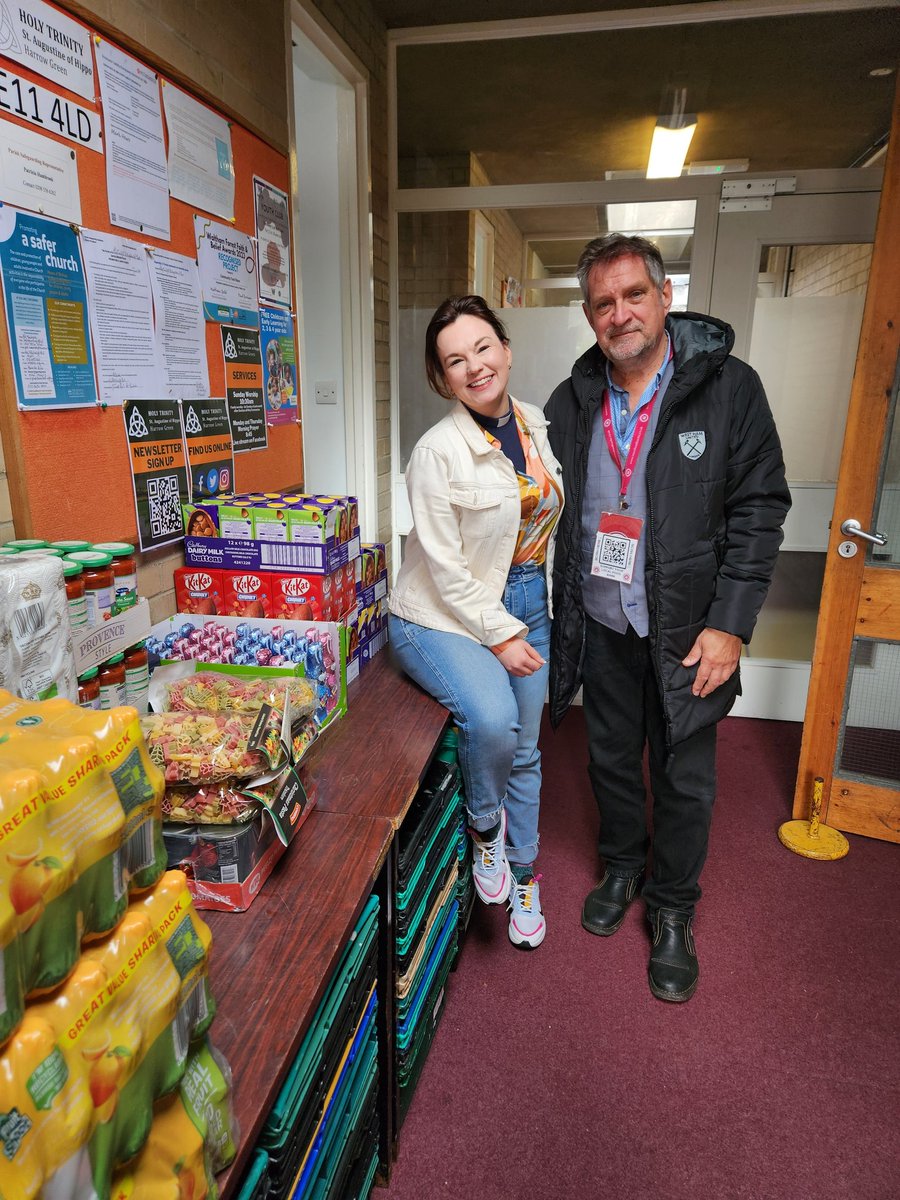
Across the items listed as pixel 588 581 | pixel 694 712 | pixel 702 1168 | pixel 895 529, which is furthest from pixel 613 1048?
pixel 895 529

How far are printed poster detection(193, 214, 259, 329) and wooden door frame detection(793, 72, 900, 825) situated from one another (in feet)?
5.76

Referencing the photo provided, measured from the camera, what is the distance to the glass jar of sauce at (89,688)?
117cm


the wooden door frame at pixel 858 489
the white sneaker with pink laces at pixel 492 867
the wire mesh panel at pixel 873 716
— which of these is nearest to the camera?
the white sneaker with pink laces at pixel 492 867

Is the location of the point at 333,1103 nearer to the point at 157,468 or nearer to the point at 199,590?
the point at 199,590

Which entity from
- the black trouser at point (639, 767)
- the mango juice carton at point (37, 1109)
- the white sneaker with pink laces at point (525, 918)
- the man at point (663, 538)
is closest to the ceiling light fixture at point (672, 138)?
the man at point (663, 538)

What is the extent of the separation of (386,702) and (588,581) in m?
0.59

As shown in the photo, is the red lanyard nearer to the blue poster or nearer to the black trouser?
the black trouser

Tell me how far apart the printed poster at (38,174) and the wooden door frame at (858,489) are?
210 cm

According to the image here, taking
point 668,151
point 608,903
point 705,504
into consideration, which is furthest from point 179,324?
point 668,151

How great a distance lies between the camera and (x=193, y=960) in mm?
704

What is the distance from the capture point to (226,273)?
180 cm

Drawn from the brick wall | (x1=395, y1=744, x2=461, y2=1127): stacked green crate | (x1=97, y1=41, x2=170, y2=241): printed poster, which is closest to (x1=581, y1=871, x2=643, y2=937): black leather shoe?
(x1=395, y1=744, x2=461, y2=1127): stacked green crate

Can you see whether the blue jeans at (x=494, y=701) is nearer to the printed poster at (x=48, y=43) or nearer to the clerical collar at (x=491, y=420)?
the clerical collar at (x=491, y=420)

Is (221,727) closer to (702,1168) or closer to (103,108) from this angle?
(103,108)
